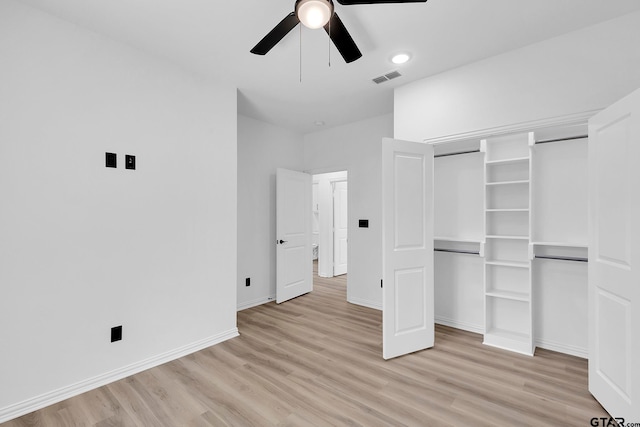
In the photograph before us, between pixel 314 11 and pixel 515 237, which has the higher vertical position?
pixel 314 11

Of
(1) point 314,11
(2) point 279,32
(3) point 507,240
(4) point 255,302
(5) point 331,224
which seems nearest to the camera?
(1) point 314,11

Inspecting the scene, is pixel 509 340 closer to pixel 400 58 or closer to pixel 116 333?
pixel 400 58

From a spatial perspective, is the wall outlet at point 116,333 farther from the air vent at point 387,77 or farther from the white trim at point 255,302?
the air vent at point 387,77

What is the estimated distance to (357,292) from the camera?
4.57 meters

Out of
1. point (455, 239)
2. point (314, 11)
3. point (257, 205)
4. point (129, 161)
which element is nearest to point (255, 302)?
point (257, 205)

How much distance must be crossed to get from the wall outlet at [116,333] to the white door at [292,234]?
233 cm

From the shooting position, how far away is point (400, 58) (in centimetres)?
276

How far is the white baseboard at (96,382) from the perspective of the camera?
2006 millimetres

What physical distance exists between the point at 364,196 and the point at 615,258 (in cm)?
293

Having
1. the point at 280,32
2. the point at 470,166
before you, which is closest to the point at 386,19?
the point at 280,32

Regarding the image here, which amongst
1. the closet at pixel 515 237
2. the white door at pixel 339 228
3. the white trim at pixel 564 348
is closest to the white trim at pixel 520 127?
the closet at pixel 515 237

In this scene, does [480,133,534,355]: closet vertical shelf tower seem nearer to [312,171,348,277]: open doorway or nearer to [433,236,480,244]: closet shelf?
[433,236,480,244]: closet shelf

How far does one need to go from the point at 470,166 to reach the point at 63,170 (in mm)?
3864

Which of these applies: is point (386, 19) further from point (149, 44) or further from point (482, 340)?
point (482, 340)
